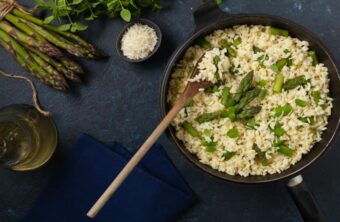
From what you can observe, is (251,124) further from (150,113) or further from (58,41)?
(58,41)

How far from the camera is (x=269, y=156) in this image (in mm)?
2365

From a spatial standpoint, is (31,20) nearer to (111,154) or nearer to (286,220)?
(111,154)

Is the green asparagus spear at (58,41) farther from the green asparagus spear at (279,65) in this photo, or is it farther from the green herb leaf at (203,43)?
the green asparagus spear at (279,65)

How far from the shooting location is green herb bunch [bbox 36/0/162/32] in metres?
2.53

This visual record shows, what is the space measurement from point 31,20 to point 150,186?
112 centimetres

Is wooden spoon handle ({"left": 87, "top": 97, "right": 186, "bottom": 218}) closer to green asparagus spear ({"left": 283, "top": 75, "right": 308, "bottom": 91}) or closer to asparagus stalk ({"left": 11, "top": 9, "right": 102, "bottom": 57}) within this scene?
green asparagus spear ({"left": 283, "top": 75, "right": 308, "bottom": 91})

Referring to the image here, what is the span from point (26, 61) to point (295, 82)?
1.44 m

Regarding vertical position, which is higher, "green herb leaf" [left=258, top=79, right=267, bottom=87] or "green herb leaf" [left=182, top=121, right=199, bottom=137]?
"green herb leaf" [left=258, top=79, right=267, bottom=87]

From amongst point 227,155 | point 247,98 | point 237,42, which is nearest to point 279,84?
point 247,98

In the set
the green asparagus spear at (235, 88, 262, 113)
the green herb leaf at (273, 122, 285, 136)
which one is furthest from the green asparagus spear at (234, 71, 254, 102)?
the green herb leaf at (273, 122, 285, 136)

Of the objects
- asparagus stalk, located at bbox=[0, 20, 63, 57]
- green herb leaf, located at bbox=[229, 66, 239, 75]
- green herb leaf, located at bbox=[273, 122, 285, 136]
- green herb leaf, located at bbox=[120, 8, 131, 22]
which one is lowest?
green herb leaf, located at bbox=[273, 122, 285, 136]

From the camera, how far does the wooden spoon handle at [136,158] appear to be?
2.23 meters

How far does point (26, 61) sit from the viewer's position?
2.64 metres

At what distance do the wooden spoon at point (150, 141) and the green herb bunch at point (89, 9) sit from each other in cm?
50
